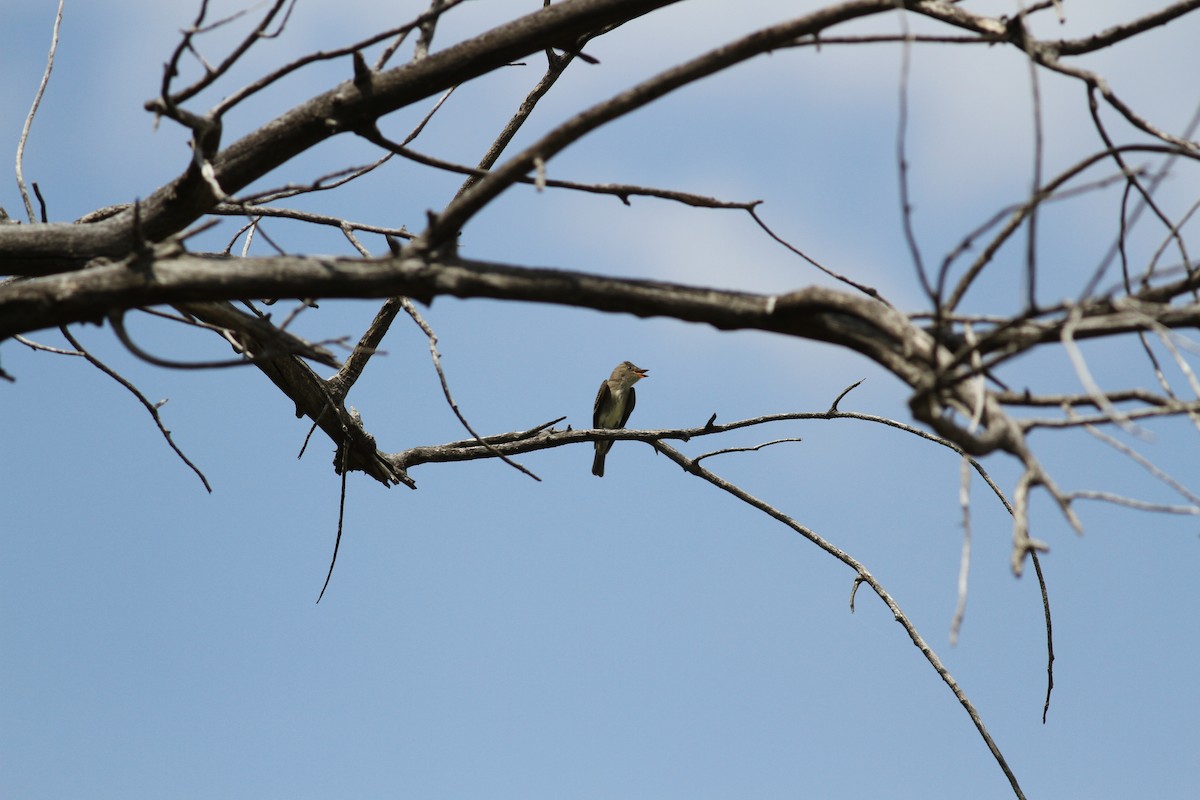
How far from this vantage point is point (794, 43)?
8.48 feet

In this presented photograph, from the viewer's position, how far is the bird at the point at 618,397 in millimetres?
12258

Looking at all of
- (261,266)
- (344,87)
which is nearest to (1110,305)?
(261,266)

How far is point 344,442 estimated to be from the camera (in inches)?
176

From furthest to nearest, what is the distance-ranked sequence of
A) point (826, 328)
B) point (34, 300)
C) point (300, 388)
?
point (300, 388), point (34, 300), point (826, 328)

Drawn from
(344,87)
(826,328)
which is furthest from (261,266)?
(826,328)

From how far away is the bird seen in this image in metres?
12.3

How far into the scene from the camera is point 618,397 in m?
12.3

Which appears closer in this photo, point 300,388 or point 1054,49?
point 1054,49

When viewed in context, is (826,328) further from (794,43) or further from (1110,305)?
(794,43)

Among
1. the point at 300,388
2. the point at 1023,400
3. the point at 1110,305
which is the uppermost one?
the point at 300,388

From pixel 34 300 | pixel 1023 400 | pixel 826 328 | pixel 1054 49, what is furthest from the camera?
pixel 1054 49

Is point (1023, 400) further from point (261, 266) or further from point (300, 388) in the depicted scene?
point (300, 388)

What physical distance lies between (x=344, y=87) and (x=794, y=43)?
113cm

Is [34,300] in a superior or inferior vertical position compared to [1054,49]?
inferior
